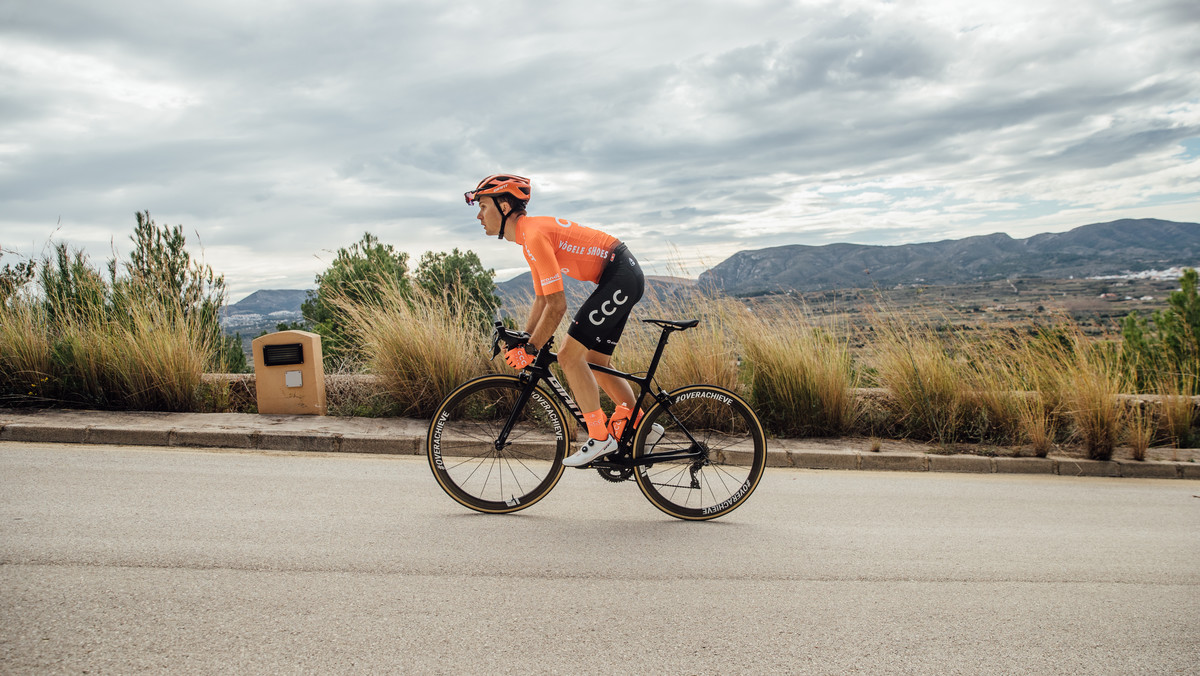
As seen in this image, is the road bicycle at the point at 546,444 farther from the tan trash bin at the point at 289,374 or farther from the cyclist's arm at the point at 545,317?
the tan trash bin at the point at 289,374

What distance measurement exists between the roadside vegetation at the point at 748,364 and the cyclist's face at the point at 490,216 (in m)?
3.48

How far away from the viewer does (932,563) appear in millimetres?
4227

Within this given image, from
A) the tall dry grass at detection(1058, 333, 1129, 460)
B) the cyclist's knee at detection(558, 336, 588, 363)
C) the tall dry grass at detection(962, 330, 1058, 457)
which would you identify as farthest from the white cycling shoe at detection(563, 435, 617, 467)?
the tall dry grass at detection(1058, 333, 1129, 460)

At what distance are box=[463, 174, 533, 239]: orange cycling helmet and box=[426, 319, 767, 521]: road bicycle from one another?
0.84m

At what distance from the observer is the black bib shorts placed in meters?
4.54

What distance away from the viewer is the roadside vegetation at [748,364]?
7.93 meters

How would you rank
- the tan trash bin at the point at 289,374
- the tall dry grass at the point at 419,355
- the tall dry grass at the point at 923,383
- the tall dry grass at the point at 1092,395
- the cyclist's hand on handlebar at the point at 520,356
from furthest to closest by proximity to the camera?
the tall dry grass at the point at 923,383
the tall dry grass at the point at 419,355
the tan trash bin at the point at 289,374
the tall dry grass at the point at 1092,395
the cyclist's hand on handlebar at the point at 520,356

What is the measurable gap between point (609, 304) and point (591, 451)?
966 mm

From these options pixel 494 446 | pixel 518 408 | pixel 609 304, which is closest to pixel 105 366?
pixel 494 446

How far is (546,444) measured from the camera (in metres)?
4.61

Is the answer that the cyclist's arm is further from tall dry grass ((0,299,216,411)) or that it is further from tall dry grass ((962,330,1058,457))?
tall dry grass ((962,330,1058,457))

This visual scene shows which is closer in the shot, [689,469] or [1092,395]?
[689,469]

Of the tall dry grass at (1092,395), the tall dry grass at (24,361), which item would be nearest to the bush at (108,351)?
the tall dry grass at (24,361)

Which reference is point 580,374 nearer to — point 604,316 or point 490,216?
point 604,316
